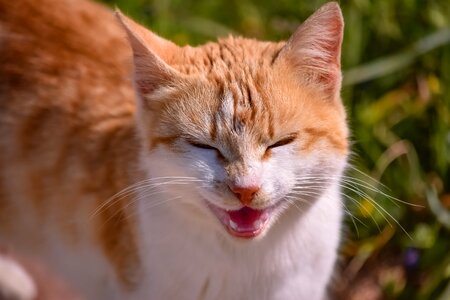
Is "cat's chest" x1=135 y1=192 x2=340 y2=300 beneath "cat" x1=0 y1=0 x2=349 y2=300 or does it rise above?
beneath

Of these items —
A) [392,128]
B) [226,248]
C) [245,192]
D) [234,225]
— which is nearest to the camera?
[245,192]

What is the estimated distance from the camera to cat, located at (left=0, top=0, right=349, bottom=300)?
74.5 inches

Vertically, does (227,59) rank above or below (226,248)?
above

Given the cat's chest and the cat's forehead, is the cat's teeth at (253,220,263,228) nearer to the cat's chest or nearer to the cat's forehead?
the cat's chest

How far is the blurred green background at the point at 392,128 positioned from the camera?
2.81m

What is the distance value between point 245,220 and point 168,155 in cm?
22

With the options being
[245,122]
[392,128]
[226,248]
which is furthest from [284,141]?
[392,128]

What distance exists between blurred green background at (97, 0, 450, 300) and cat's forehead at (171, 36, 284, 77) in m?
0.76

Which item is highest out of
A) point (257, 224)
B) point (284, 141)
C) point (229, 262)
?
point (284, 141)

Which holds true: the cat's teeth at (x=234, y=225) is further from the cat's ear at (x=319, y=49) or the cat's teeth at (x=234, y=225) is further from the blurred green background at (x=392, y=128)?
the blurred green background at (x=392, y=128)

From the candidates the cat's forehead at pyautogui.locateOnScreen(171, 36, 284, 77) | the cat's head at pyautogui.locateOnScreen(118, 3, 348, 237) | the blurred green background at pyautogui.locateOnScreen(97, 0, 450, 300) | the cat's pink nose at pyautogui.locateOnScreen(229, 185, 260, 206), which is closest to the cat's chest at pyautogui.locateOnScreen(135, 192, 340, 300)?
the cat's head at pyautogui.locateOnScreen(118, 3, 348, 237)

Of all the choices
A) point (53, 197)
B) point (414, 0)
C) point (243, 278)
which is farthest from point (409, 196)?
point (53, 197)

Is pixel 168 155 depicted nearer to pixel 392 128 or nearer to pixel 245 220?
pixel 245 220

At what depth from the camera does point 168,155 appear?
1.95 m
